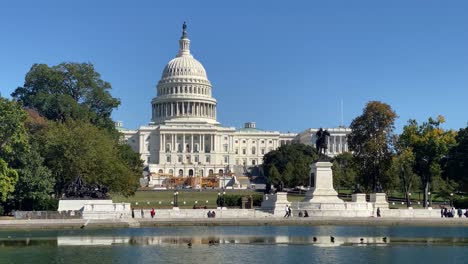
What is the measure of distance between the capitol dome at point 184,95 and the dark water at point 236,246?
5759 inches

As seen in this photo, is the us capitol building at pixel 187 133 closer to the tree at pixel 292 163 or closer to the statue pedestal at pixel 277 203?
the tree at pixel 292 163

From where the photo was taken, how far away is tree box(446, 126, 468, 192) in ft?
230

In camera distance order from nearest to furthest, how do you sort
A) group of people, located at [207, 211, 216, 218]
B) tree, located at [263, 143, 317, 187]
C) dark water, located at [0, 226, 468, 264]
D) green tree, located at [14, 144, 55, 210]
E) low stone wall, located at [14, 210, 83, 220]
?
1. dark water, located at [0, 226, 468, 264]
2. low stone wall, located at [14, 210, 83, 220]
3. group of people, located at [207, 211, 216, 218]
4. green tree, located at [14, 144, 55, 210]
5. tree, located at [263, 143, 317, 187]

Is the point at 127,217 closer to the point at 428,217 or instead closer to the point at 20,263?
the point at 428,217

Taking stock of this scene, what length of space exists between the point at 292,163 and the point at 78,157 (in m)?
56.1

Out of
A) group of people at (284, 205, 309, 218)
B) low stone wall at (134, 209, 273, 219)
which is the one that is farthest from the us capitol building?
low stone wall at (134, 209, 273, 219)

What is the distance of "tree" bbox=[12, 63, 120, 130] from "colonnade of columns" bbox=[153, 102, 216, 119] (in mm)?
100343

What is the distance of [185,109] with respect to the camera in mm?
192125

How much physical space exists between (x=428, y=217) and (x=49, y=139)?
29.9 m

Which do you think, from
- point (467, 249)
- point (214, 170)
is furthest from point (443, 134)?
point (214, 170)

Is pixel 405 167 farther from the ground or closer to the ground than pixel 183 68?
closer to the ground

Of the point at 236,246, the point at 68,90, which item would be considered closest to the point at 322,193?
the point at 236,246

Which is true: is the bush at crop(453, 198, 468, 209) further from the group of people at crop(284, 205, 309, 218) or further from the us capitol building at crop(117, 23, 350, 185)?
the us capitol building at crop(117, 23, 350, 185)

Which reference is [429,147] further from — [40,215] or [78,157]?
[40,215]
